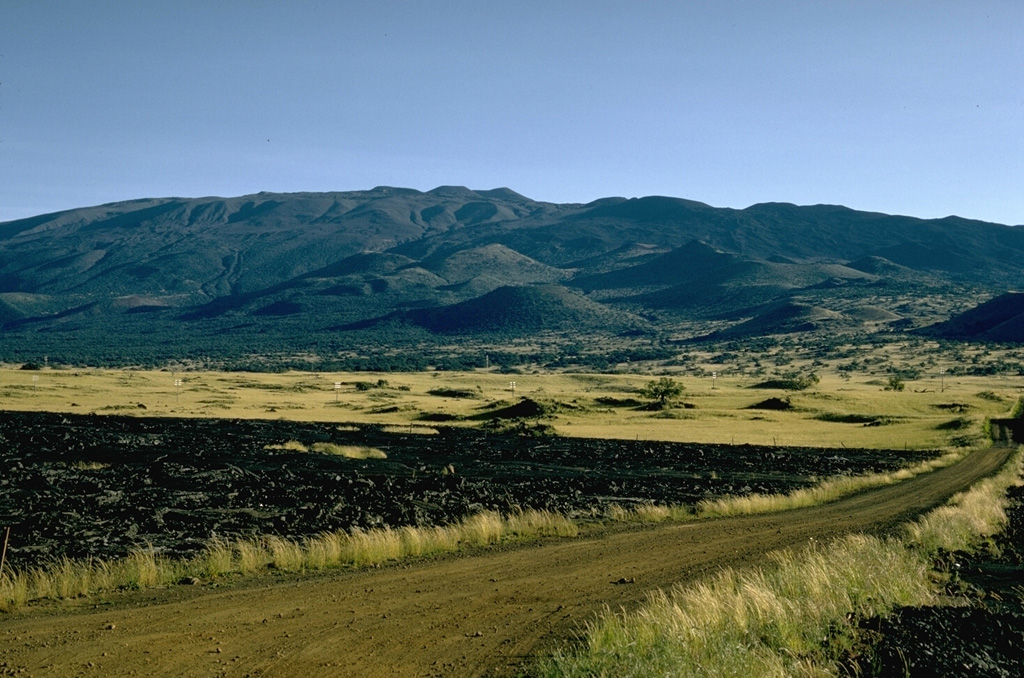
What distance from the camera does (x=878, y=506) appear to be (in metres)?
25.1

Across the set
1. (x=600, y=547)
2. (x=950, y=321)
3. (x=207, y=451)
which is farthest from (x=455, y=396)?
(x=950, y=321)

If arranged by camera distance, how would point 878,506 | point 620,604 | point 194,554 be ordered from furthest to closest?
point 878,506
point 194,554
point 620,604

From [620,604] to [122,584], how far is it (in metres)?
7.53

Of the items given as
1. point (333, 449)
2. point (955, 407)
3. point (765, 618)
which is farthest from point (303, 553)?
point (955, 407)

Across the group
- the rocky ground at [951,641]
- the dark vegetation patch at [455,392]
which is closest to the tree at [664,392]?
the dark vegetation patch at [455,392]

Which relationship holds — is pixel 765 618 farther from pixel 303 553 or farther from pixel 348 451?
pixel 348 451

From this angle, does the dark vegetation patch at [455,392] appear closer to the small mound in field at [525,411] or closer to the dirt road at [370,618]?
the small mound in field at [525,411]

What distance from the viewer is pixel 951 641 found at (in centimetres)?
1042

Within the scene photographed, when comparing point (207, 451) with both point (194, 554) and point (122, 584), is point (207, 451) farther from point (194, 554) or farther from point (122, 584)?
point (122, 584)

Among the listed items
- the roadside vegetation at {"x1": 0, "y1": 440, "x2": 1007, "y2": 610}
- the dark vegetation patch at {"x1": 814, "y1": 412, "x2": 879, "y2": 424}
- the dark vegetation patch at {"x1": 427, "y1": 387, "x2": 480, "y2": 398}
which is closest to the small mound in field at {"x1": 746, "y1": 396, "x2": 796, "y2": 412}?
the dark vegetation patch at {"x1": 814, "y1": 412, "x2": 879, "y2": 424}

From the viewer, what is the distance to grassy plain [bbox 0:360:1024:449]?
58.9 m

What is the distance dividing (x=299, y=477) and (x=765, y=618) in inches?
894

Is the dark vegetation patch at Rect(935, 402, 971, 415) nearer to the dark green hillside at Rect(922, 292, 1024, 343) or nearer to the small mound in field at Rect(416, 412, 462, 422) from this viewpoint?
the small mound in field at Rect(416, 412, 462, 422)

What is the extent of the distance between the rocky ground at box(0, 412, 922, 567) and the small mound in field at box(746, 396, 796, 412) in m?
25.7
